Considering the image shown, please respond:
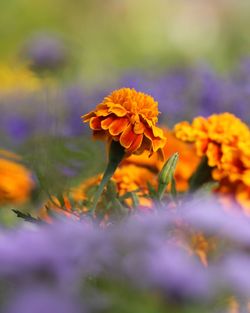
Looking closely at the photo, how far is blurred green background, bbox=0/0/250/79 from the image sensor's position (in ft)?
20.2

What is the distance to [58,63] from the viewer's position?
3254mm

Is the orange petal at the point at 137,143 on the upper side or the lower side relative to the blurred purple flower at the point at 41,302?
upper

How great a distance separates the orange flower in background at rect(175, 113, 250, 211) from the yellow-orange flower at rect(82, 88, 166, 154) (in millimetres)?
190

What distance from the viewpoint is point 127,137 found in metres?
1.12

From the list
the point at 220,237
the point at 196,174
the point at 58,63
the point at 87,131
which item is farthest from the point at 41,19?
the point at 220,237

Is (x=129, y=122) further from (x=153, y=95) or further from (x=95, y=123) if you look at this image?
(x=153, y=95)

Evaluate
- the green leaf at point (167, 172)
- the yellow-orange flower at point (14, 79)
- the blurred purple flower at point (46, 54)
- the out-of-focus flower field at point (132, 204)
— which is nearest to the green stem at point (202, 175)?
the out-of-focus flower field at point (132, 204)

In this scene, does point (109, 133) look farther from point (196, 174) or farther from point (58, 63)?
point (58, 63)

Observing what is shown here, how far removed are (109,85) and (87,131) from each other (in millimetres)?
805

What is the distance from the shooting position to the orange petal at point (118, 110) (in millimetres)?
1116

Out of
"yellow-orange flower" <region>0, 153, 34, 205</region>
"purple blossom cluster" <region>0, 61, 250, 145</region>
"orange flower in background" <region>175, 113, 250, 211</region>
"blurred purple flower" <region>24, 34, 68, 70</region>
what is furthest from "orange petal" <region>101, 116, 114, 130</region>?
"blurred purple flower" <region>24, 34, 68, 70</region>

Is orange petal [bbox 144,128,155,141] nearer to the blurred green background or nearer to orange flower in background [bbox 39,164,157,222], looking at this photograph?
orange flower in background [bbox 39,164,157,222]

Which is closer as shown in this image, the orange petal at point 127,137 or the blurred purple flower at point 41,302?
the blurred purple flower at point 41,302

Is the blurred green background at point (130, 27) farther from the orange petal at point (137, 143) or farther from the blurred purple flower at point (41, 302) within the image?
the blurred purple flower at point (41, 302)
